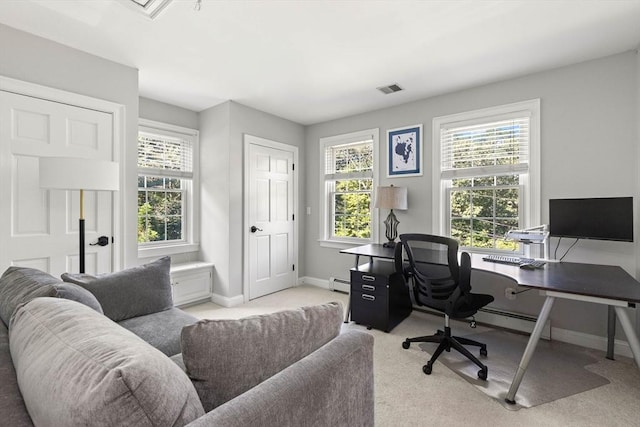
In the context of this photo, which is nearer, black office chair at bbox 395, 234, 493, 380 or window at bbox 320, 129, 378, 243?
black office chair at bbox 395, 234, 493, 380

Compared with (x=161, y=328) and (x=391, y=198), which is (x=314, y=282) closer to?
(x=391, y=198)

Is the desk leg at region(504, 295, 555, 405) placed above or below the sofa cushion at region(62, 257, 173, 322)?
below

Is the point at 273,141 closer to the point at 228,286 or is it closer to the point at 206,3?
the point at 228,286

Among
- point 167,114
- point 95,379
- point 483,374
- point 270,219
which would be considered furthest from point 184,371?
point 167,114

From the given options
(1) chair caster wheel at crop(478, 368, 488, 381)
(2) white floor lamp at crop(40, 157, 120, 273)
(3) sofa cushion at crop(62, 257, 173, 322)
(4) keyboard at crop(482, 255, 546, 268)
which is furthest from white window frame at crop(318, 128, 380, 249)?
(2) white floor lamp at crop(40, 157, 120, 273)

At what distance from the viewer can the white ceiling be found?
1986 mm

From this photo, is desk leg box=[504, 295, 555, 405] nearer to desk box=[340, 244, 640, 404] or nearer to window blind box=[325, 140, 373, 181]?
desk box=[340, 244, 640, 404]

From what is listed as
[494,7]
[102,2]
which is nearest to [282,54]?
[102,2]

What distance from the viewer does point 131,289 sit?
1921 mm

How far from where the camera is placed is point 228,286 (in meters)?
3.68

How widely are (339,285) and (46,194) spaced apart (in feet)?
10.9

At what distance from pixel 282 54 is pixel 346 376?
99.6 inches

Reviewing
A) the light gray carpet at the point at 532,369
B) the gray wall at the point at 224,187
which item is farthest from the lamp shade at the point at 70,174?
the light gray carpet at the point at 532,369

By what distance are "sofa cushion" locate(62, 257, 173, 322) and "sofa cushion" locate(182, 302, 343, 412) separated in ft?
4.45
